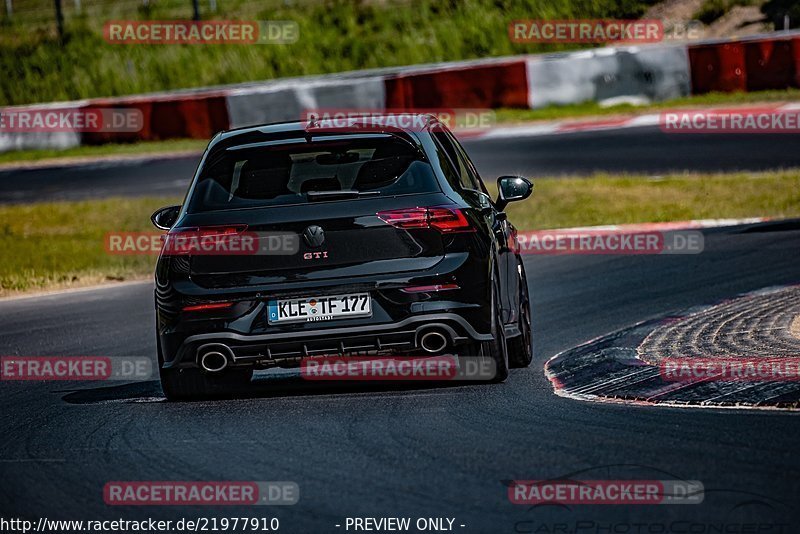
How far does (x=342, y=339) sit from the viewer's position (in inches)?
304

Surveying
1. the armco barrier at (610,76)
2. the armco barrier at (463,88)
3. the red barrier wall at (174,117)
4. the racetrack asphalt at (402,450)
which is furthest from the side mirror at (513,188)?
the red barrier wall at (174,117)

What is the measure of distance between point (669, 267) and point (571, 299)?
1800 millimetres

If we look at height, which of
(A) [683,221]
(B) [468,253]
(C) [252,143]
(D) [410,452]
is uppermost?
(C) [252,143]

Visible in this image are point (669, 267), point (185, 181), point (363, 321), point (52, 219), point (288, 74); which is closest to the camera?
point (363, 321)

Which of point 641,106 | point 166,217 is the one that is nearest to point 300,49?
point 641,106

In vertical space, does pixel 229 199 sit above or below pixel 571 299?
above

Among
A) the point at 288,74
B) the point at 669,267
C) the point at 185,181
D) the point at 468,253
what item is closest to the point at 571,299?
the point at 669,267

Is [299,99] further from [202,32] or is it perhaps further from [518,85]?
[202,32]

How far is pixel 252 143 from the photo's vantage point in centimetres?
834

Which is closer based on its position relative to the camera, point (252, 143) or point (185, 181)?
point (252, 143)

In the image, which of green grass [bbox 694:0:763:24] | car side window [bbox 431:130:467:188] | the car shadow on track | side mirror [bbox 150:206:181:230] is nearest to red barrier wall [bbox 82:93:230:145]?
green grass [bbox 694:0:763:24]

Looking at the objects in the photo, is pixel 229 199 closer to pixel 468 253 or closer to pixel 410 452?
pixel 468 253

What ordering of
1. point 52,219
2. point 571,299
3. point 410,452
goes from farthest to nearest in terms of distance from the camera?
point 52,219, point 571,299, point 410,452

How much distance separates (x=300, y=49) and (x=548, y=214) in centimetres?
2185
